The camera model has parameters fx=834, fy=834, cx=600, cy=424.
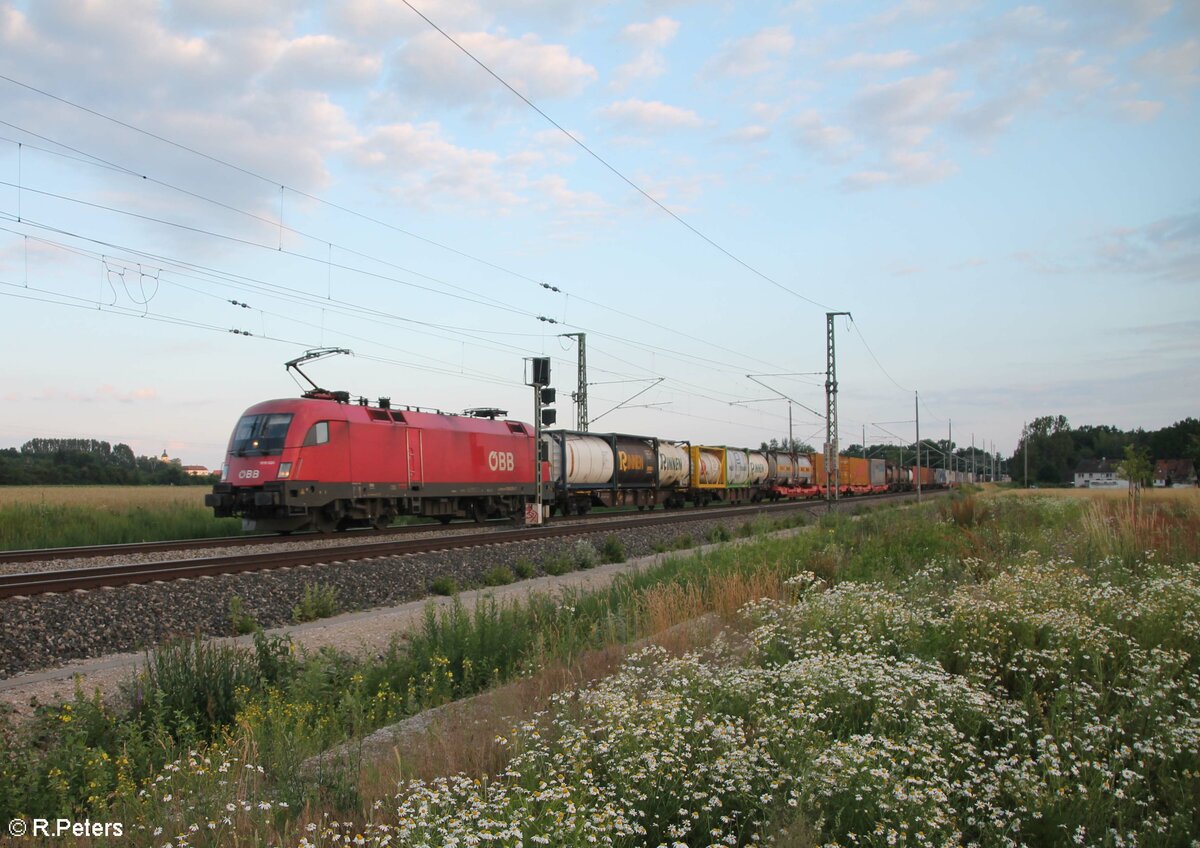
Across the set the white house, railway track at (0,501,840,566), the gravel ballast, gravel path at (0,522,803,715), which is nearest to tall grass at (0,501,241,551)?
railway track at (0,501,840,566)

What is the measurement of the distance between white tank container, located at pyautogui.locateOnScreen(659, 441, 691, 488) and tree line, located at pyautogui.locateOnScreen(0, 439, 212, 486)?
3580 cm

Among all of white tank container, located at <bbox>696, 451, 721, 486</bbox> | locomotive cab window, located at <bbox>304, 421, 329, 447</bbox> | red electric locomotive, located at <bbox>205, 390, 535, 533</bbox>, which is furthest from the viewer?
white tank container, located at <bbox>696, 451, 721, 486</bbox>

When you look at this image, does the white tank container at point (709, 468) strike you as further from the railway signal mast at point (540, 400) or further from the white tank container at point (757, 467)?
the railway signal mast at point (540, 400)

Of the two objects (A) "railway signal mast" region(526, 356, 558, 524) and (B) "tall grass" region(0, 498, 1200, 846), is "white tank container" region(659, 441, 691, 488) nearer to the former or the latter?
(A) "railway signal mast" region(526, 356, 558, 524)

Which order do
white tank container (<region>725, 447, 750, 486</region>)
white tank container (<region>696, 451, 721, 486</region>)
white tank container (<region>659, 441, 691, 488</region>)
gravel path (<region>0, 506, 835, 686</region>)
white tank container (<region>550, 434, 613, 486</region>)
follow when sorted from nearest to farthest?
gravel path (<region>0, 506, 835, 686</region>) < white tank container (<region>550, 434, 613, 486</region>) < white tank container (<region>659, 441, 691, 488</region>) < white tank container (<region>696, 451, 721, 486</region>) < white tank container (<region>725, 447, 750, 486</region>)

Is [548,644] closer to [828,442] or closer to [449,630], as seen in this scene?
[449,630]

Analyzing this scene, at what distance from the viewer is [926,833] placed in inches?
133

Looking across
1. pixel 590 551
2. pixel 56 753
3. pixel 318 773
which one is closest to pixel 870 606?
pixel 318 773

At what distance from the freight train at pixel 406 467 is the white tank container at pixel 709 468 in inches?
89.9

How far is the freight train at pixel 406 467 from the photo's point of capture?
20609 mm

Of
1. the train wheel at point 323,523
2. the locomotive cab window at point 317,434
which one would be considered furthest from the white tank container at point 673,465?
the locomotive cab window at point 317,434

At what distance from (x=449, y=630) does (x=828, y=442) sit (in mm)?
30477

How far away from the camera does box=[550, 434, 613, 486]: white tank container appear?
3173cm

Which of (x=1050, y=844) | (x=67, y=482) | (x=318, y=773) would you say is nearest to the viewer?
(x=1050, y=844)
